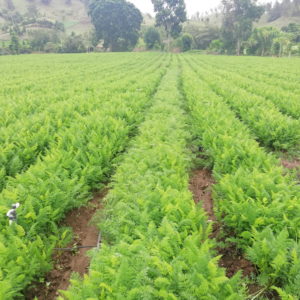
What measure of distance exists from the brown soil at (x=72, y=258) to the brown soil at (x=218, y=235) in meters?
2.25

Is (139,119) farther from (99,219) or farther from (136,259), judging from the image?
(136,259)

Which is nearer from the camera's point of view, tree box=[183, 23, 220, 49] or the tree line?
the tree line

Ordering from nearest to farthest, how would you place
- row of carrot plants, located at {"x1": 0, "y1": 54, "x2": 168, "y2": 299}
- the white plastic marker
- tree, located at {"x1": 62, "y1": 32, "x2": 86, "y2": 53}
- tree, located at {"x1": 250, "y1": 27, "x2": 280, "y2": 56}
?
1. row of carrot plants, located at {"x1": 0, "y1": 54, "x2": 168, "y2": 299}
2. the white plastic marker
3. tree, located at {"x1": 250, "y1": 27, "x2": 280, "y2": 56}
4. tree, located at {"x1": 62, "y1": 32, "x2": 86, "y2": 53}

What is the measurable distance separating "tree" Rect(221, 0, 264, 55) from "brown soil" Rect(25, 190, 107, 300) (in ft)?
288

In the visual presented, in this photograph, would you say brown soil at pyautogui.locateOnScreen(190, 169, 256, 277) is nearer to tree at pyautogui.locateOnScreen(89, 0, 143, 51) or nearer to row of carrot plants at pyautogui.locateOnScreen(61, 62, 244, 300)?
row of carrot plants at pyautogui.locateOnScreen(61, 62, 244, 300)

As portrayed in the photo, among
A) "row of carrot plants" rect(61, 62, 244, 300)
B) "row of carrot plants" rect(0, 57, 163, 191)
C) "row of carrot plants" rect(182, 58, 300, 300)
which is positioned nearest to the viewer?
"row of carrot plants" rect(61, 62, 244, 300)

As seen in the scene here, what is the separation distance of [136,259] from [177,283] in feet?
1.93

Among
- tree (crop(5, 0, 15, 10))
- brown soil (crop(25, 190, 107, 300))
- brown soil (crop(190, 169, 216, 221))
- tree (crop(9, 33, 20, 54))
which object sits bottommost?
brown soil (crop(25, 190, 107, 300))

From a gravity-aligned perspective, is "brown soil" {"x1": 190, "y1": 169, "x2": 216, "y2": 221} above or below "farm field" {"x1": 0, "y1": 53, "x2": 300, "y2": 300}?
below

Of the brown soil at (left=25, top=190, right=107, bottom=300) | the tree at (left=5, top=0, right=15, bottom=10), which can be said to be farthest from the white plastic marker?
→ the tree at (left=5, top=0, right=15, bottom=10)

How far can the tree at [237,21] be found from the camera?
266 ft

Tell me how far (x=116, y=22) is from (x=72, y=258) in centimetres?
9579

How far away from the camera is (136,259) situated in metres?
3.19

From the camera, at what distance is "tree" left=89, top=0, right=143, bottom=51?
8662 centimetres
